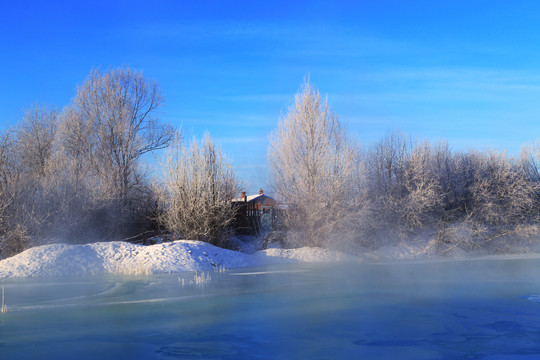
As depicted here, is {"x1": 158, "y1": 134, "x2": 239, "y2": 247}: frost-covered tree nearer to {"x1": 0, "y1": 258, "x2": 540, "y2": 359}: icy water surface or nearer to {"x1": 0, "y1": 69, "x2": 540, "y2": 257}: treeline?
{"x1": 0, "y1": 69, "x2": 540, "y2": 257}: treeline

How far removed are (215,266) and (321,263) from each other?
5.03m

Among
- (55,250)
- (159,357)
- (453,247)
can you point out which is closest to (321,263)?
(453,247)

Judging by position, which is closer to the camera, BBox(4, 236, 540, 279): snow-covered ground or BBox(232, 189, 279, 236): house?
BBox(4, 236, 540, 279): snow-covered ground


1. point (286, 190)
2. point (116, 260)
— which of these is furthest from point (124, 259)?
Answer: point (286, 190)

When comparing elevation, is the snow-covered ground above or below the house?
below

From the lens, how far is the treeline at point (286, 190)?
2092 cm

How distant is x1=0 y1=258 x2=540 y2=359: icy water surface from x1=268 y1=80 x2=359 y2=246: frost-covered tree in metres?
8.63

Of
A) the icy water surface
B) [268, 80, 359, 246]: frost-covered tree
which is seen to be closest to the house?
[268, 80, 359, 246]: frost-covered tree

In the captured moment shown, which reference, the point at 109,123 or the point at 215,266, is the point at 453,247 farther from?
the point at 109,123

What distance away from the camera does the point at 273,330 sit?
7984 mm

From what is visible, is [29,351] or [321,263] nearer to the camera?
[29,351]

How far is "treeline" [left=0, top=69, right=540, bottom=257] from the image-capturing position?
824 inches

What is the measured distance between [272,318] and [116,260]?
1027 centimetres

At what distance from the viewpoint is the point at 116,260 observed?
1759 centimetres
